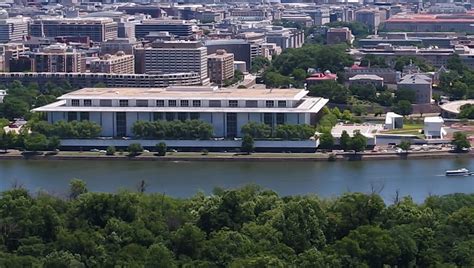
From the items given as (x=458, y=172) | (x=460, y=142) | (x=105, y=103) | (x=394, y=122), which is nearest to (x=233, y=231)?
(x=458, y=172)

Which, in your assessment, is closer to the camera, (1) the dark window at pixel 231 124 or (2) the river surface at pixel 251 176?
(2) the river surface at pixel 251 176

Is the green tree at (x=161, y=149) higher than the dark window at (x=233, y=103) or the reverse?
the reverse

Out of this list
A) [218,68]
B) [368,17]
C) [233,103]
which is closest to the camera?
[233,103]

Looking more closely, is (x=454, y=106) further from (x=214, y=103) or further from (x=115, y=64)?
(x=115, y=64)

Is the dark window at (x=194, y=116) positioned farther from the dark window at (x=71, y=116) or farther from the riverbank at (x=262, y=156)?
the dark window at (x=71, y=116)

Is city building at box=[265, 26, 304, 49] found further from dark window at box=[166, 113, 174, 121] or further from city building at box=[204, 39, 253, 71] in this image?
dark window at box=[166, 113, 174, 121]

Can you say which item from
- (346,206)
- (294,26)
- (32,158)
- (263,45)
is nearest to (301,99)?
(32,158)

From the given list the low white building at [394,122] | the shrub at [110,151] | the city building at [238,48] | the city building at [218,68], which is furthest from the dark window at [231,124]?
the city building at [238,48]

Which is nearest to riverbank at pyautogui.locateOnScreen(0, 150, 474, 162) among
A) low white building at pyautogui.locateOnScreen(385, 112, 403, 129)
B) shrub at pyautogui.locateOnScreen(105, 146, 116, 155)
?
shrub at pyautogui.locateOnScreen(105, 146, 116, 155)
